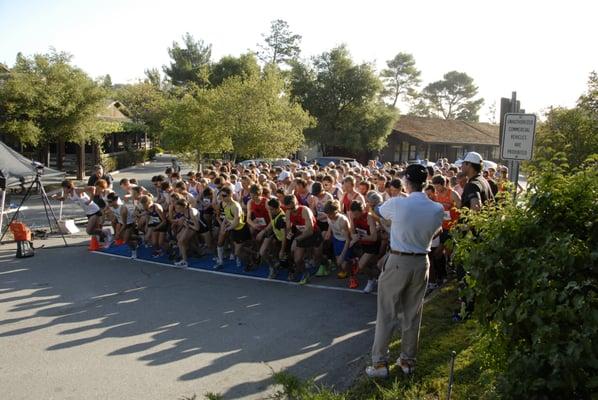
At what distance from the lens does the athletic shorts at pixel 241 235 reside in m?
9.35

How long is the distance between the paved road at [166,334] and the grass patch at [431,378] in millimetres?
490

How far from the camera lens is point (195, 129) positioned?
21484mm

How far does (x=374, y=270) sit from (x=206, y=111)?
15.3 metres

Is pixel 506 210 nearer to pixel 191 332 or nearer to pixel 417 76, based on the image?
pixel 191 332

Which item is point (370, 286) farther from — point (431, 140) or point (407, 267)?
point (431, 140)

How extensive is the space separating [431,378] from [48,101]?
2130cm

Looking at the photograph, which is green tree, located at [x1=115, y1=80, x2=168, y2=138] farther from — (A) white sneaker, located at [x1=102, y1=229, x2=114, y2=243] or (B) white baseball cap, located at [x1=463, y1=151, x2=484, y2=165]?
(B) white baseball cap, located at [x1=463, y1=151, x2=484, y2=165]

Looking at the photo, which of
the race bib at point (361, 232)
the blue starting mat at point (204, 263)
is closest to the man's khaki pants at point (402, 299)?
the race bib at point (361, 232)

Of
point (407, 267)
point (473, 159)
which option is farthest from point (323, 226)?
point (407, 267)

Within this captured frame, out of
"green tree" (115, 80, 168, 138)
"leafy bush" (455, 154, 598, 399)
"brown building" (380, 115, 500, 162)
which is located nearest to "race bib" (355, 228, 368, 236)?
"leafy bush" (455, 154, 598, 399)

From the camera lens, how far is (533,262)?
2.88 m

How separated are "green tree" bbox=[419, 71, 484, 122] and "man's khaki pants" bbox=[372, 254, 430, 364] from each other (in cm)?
8026

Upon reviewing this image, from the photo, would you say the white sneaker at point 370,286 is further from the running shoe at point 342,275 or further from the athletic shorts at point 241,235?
the athletic shorts at point 241,235

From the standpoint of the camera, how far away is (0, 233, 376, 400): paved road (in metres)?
5.01
